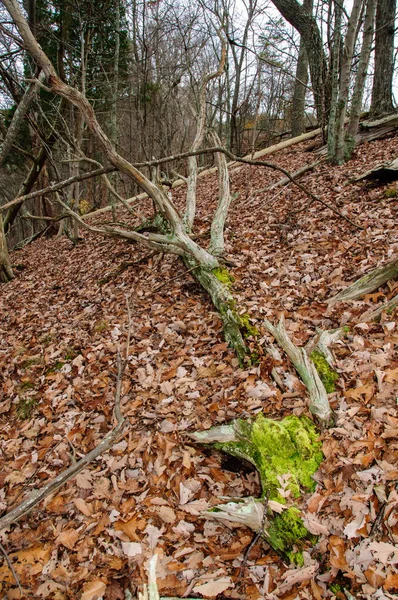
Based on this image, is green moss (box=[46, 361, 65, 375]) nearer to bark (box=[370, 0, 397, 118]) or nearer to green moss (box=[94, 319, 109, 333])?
green moss (box=[94, 319, 109, 333])

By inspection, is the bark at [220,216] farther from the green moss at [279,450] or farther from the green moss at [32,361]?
the green moss at [279,450]

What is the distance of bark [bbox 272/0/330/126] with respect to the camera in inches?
344

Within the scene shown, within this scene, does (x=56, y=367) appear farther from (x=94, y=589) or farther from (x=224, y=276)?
(x=94, y=589)

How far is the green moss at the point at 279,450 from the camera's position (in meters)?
2.51

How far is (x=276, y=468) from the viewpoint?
8.53ft

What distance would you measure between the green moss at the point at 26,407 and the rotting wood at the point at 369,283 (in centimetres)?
390

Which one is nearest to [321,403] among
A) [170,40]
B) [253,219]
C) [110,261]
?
[253,219]

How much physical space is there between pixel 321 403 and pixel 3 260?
8.62 metres

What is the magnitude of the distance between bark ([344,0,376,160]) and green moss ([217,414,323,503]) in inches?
279

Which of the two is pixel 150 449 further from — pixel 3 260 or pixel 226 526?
pixel 3 260

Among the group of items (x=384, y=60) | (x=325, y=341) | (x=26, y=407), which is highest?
(x=384, y=60)

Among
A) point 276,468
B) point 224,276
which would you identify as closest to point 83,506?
point 276,468

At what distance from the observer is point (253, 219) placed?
6938 mm

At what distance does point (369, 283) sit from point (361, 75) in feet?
17.2
